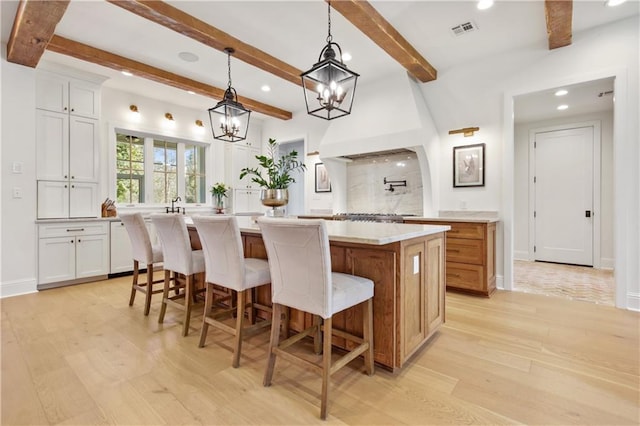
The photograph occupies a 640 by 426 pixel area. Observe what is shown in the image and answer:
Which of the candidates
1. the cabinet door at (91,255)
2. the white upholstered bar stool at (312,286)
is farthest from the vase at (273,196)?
the cabinet door at (91,255)

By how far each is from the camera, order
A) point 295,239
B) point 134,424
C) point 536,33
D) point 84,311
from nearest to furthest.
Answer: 1. point 134,424
2. point 295,239
3. point 84,311
4. point 536,33

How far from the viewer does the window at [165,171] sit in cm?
536

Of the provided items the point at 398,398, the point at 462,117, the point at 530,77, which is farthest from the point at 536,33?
the point at 398,398

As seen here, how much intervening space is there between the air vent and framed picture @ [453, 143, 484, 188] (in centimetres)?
136

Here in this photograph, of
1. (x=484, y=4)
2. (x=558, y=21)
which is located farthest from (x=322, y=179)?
(x=558, y=21)

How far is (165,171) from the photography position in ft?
18.0

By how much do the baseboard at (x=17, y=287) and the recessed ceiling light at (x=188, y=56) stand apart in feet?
10.8

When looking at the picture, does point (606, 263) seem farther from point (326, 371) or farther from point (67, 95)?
point (67, 95)

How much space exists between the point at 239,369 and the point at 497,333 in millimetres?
2048

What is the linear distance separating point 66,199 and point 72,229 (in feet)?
1.39

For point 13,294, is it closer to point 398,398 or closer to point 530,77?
point 398,398

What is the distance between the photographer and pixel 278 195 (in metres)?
2.74

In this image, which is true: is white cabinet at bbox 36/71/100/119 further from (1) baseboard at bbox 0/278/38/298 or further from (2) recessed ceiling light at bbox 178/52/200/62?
(1) baseboard at bbox 0/278/38/298

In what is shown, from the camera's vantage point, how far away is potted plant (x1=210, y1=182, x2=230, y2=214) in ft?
19.3
